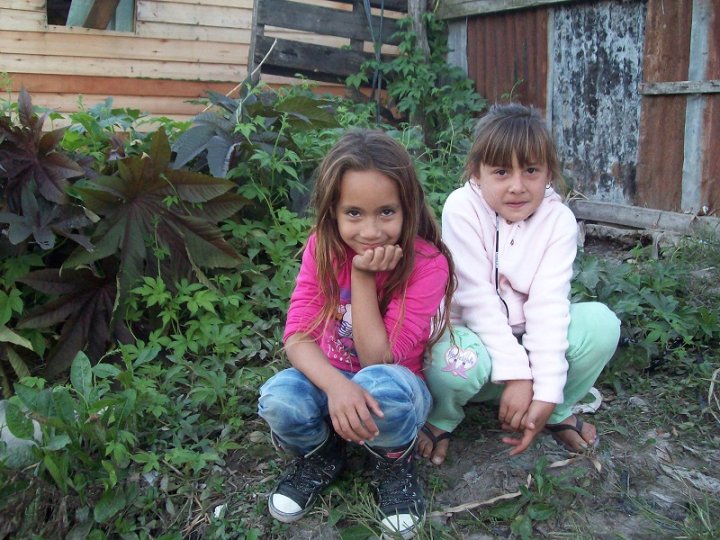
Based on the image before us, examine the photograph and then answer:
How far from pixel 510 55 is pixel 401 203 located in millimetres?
3866

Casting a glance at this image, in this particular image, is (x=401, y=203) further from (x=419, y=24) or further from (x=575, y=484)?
(x=419, y=24)

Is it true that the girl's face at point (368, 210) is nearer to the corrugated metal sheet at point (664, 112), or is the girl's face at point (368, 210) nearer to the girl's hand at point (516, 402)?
the girl's hand at point (516, 402)

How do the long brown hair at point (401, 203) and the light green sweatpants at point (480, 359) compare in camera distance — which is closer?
the long brown hair at point (401, 203)

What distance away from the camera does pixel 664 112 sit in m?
4.41

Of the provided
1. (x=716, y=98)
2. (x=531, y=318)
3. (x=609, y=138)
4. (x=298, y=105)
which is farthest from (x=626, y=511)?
(x=609, y=138)

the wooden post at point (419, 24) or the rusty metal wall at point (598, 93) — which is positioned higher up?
the wooden post at point (419, 24)

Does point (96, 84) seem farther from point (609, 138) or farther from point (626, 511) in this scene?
point (626, 511)

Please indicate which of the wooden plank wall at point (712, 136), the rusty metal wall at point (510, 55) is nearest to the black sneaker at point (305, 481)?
the wooden plank wall at point (712, 136)

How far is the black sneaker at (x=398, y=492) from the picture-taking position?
6.37 feet

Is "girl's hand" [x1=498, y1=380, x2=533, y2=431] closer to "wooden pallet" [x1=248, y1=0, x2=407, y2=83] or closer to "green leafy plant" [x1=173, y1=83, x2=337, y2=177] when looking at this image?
"green leafy plant" [x1=173, y1=83, x2=337, y2=177]

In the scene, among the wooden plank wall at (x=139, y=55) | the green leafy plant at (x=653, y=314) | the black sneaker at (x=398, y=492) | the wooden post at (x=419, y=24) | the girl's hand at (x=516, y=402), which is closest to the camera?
the black sneaker at (x=398, y=492)

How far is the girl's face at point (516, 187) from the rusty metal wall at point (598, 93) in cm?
278

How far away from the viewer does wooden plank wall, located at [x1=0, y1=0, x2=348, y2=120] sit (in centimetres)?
621

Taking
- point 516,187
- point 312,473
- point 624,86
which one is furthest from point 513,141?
point 624,86
